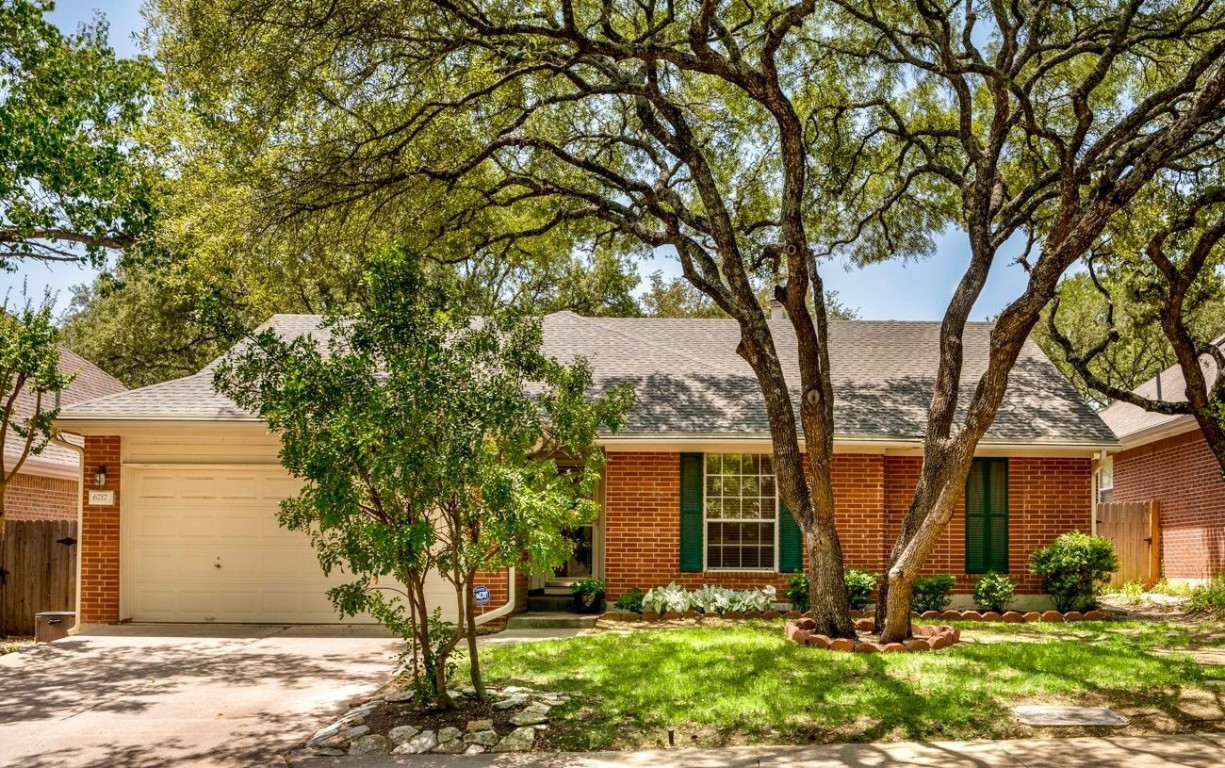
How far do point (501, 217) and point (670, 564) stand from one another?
6688 mm

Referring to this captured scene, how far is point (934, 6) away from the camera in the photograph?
11875 mm

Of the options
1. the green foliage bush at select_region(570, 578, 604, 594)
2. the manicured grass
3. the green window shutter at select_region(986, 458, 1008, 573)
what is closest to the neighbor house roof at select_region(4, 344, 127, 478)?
the manicured grass

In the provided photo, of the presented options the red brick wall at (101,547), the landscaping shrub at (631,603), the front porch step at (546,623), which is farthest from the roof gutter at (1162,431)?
the red brick wall at (101,547)

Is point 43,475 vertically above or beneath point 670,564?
above

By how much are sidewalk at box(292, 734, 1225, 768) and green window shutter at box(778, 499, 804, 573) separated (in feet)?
23.1

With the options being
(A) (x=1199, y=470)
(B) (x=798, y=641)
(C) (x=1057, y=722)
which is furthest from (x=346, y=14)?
(A) (x=1199, y=470)

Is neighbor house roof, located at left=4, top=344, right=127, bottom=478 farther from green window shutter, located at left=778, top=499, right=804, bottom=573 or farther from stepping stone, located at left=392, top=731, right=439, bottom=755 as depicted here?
green window shutter, located at left=778, top=499, right=804, bottom=573

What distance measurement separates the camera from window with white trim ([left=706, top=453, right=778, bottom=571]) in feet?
48.5

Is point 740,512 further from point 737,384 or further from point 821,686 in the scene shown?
point 821,686

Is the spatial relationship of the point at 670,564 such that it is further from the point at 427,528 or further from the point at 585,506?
the point at 427,528

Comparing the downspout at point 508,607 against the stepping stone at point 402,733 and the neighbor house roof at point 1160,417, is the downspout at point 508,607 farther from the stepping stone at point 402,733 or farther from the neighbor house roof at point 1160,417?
the neighbor house roof at point 1160,417

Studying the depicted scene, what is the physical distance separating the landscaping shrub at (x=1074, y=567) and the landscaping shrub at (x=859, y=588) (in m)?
2.56

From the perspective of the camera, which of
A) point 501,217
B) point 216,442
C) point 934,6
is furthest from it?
point 501,217

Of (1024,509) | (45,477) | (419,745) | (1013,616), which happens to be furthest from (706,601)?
(45,477)
